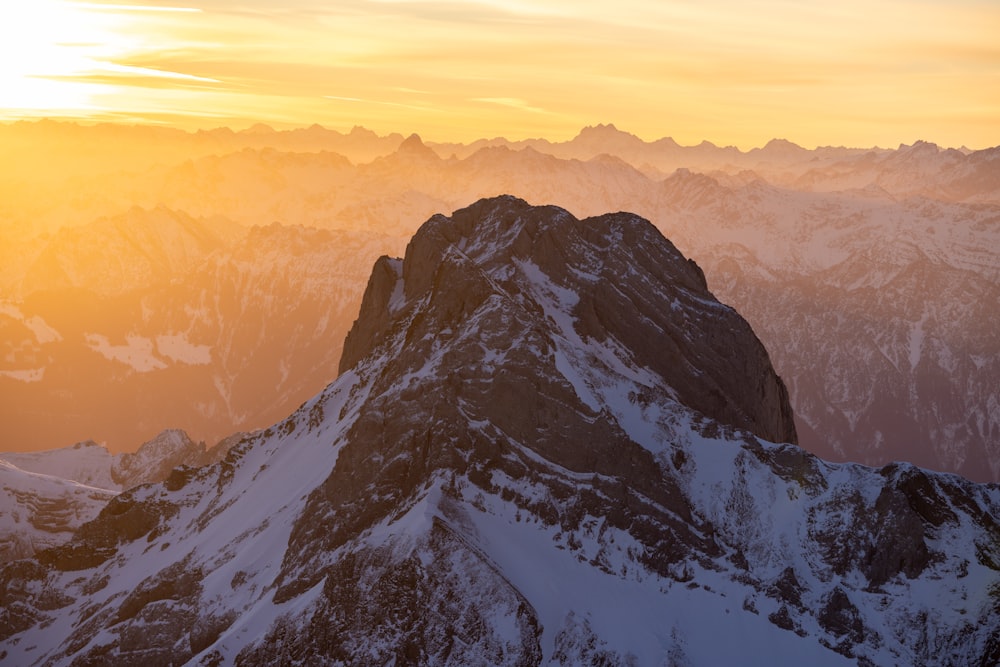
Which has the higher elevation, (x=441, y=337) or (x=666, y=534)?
(x=441, y=337)

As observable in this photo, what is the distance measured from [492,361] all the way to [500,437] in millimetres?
13123

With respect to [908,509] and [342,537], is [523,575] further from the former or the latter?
[908,509]

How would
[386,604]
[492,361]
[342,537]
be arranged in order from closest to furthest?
[386,604], [342,537], [492,361]

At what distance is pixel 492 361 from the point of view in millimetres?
181125

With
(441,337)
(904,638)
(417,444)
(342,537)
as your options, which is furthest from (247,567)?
(904,638)

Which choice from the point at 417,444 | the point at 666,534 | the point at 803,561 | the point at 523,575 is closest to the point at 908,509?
the point at 803,561

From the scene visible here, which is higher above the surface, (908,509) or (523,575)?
(908,509)

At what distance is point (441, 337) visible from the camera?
632 feet

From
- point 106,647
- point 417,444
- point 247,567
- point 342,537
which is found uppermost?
point 417,444

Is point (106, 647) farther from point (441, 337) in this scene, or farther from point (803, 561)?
point (803, 561)

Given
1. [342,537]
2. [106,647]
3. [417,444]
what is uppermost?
[417,444]

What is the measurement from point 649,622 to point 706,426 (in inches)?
1684

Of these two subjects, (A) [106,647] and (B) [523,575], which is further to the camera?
(A) [106,647]

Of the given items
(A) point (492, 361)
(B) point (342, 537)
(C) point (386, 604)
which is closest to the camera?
(C) point (386, 604)
